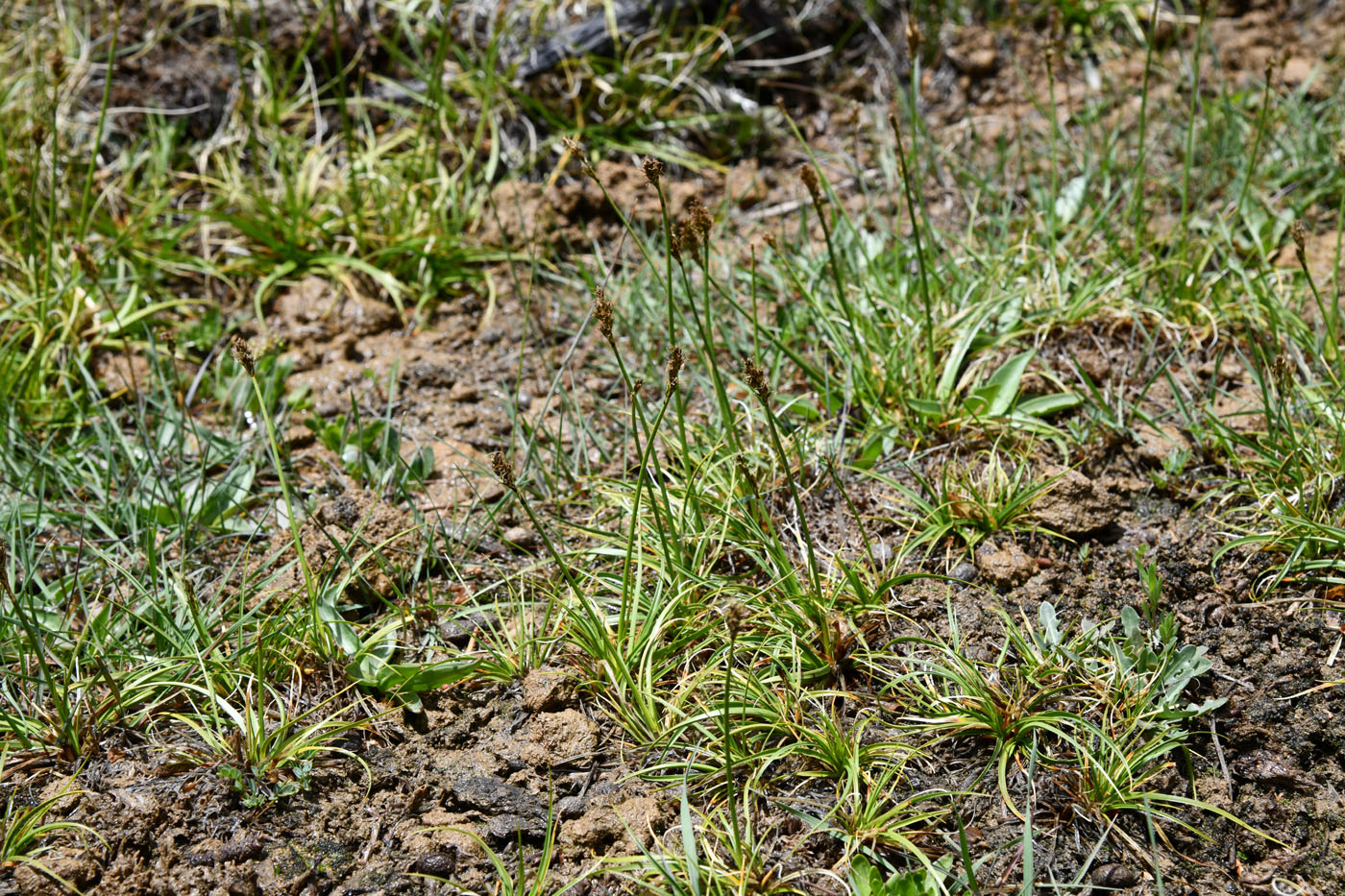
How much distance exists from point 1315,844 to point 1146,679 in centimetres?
40

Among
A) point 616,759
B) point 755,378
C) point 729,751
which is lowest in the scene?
point 616,759

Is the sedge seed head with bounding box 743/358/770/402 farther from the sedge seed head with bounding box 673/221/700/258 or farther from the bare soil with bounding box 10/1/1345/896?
the bare soil with bounding box 10/1/1345/896

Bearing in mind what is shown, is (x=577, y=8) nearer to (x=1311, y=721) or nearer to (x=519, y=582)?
(x=519, y=582)

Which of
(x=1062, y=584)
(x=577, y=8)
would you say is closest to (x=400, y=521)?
(x=1062, y=584)

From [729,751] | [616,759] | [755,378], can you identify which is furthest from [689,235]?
[616,759]

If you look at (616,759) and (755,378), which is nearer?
(755,378)

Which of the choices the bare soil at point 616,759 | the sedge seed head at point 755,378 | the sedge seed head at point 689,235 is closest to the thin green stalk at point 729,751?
the bare soil at point 616,759

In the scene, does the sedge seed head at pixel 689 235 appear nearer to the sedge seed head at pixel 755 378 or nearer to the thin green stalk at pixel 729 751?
the sedge seed head at pixel 755 378

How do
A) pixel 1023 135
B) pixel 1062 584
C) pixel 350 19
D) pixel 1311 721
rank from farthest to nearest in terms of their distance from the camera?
pixel 350 19, pixel 1023 135, pixel 1062 584, pixel 1311 721

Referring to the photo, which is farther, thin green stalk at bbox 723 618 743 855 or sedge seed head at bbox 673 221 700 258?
sedge seed head at bbox 673 221 700 258

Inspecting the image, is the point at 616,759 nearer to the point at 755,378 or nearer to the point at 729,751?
the point at 729,751

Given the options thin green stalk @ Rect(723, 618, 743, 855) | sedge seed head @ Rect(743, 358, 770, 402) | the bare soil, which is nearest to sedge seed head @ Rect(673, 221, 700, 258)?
sedge seed head @ Rect(743, 358, 770, 402)

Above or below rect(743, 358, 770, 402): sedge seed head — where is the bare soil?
below

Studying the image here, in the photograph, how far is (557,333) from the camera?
3.40 metres
